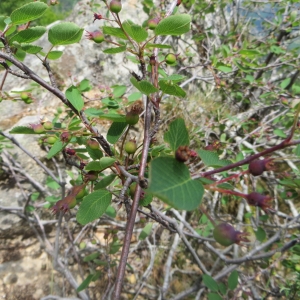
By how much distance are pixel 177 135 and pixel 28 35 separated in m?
0.42

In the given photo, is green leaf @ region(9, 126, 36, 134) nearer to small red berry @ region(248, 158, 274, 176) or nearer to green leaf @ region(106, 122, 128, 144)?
green leaf @ region(106, 122, 128, 144)

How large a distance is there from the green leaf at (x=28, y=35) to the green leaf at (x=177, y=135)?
0.38 meters

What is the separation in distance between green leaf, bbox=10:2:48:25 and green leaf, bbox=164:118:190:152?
1.29 feet

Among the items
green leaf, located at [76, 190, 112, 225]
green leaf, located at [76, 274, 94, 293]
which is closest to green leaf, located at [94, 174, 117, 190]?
green leaf, located at [76, 190, 112, 225]

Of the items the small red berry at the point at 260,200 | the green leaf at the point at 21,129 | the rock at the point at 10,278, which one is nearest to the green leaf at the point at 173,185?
the small red berry at the point at 260,200

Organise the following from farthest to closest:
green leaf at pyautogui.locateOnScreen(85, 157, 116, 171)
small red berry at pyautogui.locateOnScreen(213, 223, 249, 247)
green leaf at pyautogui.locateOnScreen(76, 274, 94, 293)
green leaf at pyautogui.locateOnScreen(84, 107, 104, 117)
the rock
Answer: the rock
green leaf at pyautogui.locateOnScreen(76, 274, 94, 293)
green leaf at pyautogui.locateOnScreen(84, 107, 104, 117)
green leaf at pyautogui.locateOnScreen(85, 157, 116, 171)
small red berry at pyautogui.locateOnScreen(213, 223, 249, 247)

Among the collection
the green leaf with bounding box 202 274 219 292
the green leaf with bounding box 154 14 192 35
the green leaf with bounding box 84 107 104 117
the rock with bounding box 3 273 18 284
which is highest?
the green leaf with bounding box 154 14 192 35

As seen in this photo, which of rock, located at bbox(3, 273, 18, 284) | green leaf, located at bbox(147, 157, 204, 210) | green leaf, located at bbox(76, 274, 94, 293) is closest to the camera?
green leaf, located at bbox(147, 157, 204, 210)

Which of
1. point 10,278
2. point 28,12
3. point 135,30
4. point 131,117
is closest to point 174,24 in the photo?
point 135,30

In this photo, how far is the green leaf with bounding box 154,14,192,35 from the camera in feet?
1.74

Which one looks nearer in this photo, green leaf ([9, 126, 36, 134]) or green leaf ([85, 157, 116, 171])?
green leaf ([85, 157, 116, 171])

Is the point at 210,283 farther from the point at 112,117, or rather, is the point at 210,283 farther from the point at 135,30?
the point at 135,30

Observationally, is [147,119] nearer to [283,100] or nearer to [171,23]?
[171,23]

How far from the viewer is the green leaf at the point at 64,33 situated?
0.56m
